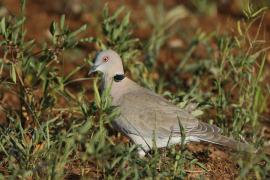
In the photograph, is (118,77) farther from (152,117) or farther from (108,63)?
(152,117)

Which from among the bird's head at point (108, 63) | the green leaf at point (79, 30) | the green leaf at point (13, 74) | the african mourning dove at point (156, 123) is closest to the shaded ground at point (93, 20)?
the bird's head at point (108, 63)

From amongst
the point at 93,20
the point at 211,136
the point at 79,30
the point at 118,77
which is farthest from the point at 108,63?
the point at 93,20

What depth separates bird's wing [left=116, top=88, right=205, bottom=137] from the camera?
548cm

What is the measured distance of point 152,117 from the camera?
18.2ft

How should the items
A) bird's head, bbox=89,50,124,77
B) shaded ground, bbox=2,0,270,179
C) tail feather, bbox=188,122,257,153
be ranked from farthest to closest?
shaded ground, bbox=2,0,270,179
bird's head, bbox=89,50,124,77
tail feather, bbox=188,122,257,153

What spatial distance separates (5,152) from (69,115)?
122cm

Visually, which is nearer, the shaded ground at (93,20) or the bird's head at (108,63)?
the bird's head at (108,63)

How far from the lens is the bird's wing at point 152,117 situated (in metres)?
5.48

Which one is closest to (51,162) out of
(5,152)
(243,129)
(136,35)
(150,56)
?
(5,152)

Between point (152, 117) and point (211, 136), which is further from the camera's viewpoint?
point (152, 117)

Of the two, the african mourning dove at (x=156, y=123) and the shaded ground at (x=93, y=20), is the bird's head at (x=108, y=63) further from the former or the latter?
the shaded ground at (x=93, y=20)

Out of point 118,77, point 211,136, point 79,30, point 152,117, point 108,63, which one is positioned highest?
point 79,30

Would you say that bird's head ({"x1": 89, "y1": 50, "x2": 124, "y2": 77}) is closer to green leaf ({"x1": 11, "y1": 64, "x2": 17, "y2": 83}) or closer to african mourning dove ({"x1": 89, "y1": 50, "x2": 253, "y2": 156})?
african mourning dove ({"x1": 89, "y1": 50, "x2": 253, "y2": 156})

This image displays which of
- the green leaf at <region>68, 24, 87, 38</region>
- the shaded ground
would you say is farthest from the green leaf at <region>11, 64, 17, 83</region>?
the shaded ground
